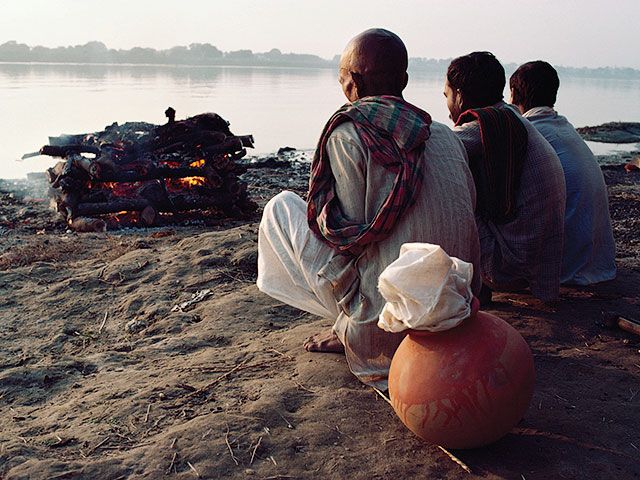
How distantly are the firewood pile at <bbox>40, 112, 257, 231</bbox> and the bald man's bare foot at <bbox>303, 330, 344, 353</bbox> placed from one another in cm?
517

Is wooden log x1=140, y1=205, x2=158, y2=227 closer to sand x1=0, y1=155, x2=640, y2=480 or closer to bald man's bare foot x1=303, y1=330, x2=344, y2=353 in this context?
sand x1=0, y1=155, x2=640, y2=480

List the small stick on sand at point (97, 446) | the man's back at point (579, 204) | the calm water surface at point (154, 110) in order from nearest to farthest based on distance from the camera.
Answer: the small stick on sand at point (97, 446) < the man's back at point (579, 204) < the calm water surface at point (154, 110)

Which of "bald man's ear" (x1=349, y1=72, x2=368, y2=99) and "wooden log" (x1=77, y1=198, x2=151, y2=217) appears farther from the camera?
"wooden log" (x1=77, y1=198, x2=151, y2=217)

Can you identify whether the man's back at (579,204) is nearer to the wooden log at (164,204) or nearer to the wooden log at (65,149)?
the wooden log at (164,204)

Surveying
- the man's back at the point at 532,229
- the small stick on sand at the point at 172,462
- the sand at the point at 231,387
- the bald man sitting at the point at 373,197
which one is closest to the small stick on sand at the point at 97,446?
the sand at the point at 231,387

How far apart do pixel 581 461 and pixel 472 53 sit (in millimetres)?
2679

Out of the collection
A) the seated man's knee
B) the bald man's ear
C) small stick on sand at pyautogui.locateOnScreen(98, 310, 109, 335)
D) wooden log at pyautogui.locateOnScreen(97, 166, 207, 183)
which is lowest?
small stick on sand at pyautogui.locateOnScreen(98, 310, 109, 335)

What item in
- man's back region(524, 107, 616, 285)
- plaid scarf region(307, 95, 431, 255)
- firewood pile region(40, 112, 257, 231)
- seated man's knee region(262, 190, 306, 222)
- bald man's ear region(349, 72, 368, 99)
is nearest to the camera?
plaid scarf region(307, 95, 431, 255)

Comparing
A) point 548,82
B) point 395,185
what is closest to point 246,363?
point 395,185

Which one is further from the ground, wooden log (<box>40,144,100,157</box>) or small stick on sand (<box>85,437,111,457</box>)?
wooden log (<box>40,144,100,157</box>)

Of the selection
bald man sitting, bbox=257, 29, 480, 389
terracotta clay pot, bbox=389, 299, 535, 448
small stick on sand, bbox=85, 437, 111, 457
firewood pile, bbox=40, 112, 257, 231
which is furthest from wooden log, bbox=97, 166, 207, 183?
terracotta clay pot, bbox=389, 299, 535, 448

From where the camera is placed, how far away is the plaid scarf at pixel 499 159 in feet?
13.0

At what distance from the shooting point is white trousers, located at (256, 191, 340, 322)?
3.44 metres

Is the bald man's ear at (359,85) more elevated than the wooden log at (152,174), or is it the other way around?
the bald man's ear at (359,85)
